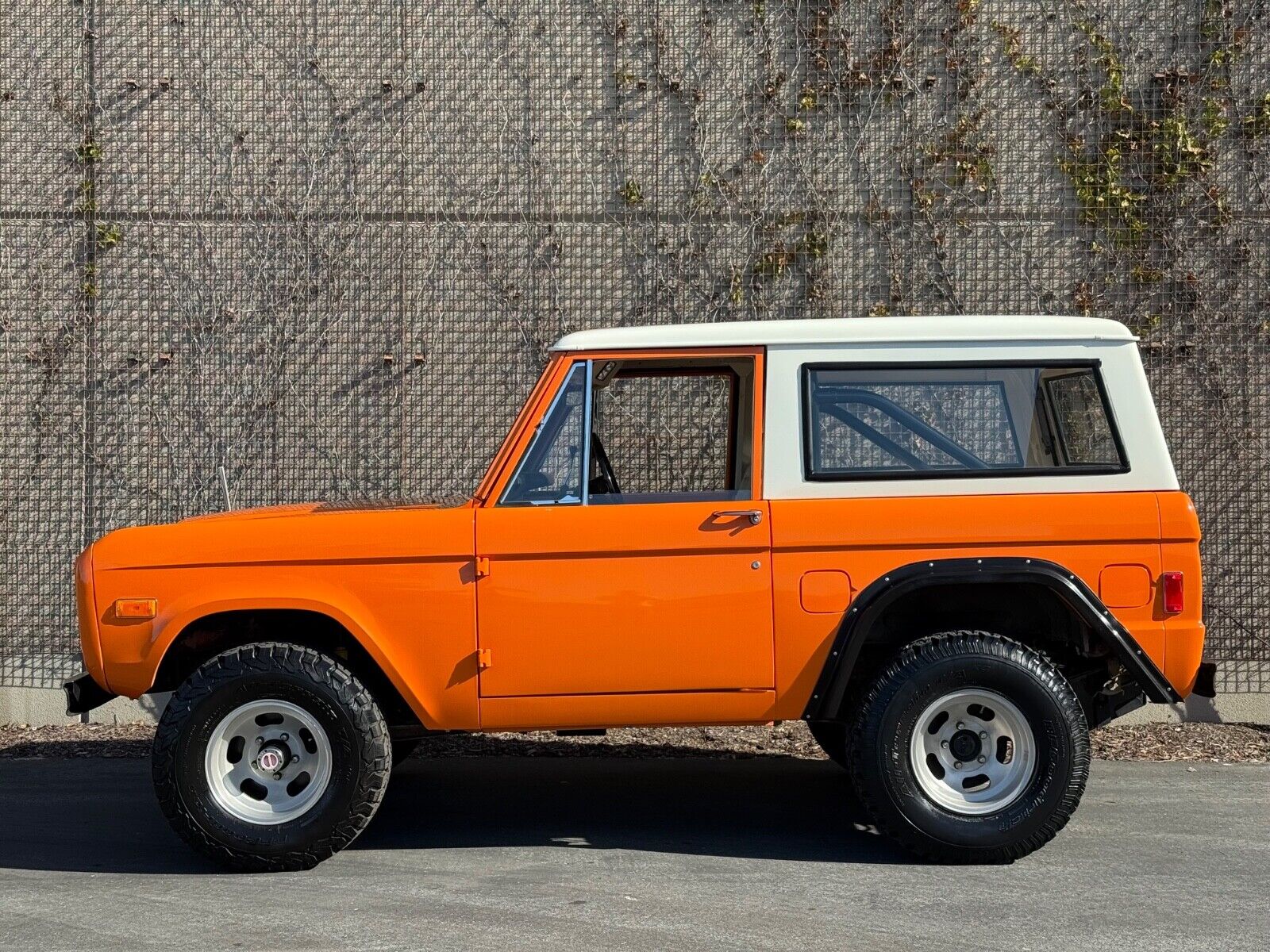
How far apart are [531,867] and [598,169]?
189 inches

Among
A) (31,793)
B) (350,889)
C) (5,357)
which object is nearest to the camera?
(350,889)

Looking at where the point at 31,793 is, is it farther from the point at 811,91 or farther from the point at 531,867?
the point at 811,91

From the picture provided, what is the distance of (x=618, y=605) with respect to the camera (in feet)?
16.4

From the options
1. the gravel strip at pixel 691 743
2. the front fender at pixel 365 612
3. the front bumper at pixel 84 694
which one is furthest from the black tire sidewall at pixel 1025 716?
the front bumper at pixel 84 694

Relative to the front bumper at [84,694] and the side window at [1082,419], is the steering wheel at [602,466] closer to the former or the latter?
the side window at [1082,419]

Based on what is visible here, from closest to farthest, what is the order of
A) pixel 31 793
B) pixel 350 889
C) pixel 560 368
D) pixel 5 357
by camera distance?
pixel 350 889, pixel 560 368, pixel 31 793, pixel 5 357

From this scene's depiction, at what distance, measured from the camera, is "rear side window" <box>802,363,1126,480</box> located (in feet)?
16.8

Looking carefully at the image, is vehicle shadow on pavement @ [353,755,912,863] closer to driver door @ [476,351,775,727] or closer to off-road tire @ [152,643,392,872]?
off-road tire @ [152,643,392,872]

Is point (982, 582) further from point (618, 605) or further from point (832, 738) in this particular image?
point (832, 738)

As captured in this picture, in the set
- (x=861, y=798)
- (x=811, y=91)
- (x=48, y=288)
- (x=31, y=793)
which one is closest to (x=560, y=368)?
(x=861, y=798)

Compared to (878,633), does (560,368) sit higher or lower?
higher

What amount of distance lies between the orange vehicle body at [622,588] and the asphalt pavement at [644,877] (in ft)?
1.98

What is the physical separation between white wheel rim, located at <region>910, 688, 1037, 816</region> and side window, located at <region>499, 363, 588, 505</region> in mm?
1597

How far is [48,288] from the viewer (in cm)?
840
